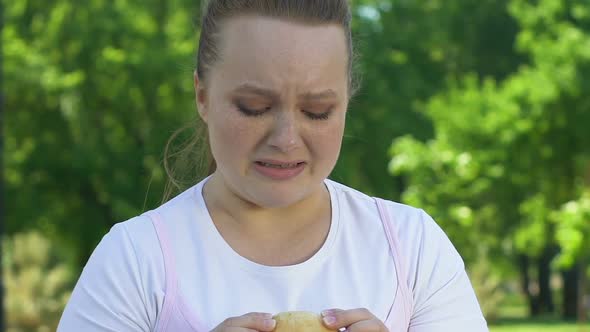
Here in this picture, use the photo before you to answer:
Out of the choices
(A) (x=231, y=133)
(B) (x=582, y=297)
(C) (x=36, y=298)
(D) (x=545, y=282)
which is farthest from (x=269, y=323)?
(D) (x=545, y=282)

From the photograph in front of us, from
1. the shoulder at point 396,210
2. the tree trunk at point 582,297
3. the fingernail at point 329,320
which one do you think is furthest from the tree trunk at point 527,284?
the fingernail at point 329,320

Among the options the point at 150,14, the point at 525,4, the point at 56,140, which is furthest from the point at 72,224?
the point at 525,4

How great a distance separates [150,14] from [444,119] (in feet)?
27.0

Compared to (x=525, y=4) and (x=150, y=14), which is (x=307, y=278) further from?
(x=150, y=14)

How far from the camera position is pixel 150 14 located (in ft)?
80.2

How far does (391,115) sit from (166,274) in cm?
2217

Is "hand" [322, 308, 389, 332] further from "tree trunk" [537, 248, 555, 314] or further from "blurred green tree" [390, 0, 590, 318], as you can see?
"tree trunk" [537, 248, 555, 314]

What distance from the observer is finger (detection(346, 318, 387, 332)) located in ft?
5.94

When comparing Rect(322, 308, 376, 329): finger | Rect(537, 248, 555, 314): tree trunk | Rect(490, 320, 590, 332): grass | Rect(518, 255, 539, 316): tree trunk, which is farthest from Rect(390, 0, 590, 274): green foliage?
Result: Rect(322, 308, 376, 329): finger

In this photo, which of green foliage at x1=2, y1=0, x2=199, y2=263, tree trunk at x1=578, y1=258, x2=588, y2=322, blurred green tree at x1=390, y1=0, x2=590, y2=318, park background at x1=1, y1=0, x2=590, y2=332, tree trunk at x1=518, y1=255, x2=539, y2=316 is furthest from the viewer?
tree trunk at x1=518, y1=255, x2=539, y2=316

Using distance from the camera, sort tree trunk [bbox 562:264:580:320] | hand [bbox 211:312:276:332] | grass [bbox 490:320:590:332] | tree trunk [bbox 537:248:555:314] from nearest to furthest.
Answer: hand [bbox 211:312:276:332]
grass [bbox 490:320:590:332]
tree trunk [bbox 562:264:580:320]
tree trunk [bbox 537:248:555:314]

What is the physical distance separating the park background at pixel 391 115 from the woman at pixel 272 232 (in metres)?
15.5

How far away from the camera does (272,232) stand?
2064mm

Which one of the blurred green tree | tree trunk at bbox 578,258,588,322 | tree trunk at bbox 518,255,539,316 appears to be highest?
the blurred green tree
